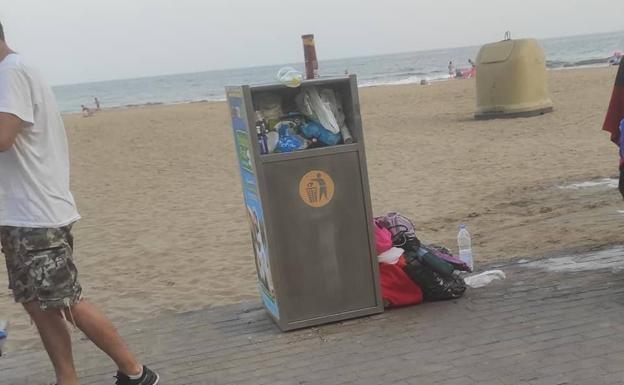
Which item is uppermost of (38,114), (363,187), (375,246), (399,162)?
(38,114)

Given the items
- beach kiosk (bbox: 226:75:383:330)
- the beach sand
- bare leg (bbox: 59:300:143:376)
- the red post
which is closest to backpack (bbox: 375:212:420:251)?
beach kiosk (bbox: 226:75:383:330)

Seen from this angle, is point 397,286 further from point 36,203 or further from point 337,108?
point 36,203

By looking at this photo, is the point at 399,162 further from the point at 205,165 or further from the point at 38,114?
the point at 38,114

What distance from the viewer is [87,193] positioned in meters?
11.2

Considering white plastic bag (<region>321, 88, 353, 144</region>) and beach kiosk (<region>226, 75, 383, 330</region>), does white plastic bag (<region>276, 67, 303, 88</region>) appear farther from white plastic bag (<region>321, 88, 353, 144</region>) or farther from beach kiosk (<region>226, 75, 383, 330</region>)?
white plastic bag (<region>321, 88, 353, 144</region>)

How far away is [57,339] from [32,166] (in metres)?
0.83

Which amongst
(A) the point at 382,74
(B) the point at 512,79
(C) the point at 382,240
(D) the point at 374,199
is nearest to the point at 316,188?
(C) the point at 382,240

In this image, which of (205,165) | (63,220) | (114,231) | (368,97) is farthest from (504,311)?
(368,97)

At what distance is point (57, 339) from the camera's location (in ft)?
10.2

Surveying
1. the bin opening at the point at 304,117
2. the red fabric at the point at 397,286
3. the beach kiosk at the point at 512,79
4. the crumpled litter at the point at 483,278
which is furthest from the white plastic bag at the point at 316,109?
the beach kiosk at the point at 512,79

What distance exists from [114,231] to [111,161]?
7.00 meters

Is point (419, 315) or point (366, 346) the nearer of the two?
point (366, 346)

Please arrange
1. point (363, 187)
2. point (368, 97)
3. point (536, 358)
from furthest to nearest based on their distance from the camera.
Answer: point (368, 97) → point (363, 187) → point (536, 358)

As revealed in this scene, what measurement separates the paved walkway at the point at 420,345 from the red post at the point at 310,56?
1.51 m
